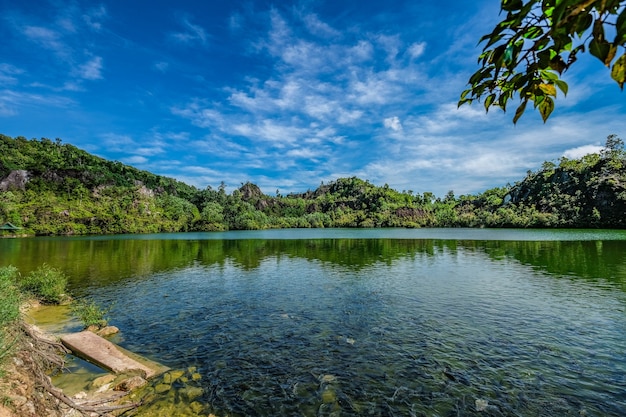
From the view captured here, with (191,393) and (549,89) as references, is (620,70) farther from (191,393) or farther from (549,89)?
(191,393)

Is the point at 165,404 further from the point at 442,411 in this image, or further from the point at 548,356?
the point at 548,356

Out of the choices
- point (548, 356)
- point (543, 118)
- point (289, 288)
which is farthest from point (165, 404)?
point (289, 288)

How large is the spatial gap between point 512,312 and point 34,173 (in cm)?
22348

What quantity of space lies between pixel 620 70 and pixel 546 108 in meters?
0.92

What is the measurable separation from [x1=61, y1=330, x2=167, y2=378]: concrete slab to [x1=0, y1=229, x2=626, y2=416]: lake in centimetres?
79

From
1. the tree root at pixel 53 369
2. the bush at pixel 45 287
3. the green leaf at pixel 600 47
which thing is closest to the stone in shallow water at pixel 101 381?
the tree root at pixel 53 369

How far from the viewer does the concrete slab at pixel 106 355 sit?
43.8ft

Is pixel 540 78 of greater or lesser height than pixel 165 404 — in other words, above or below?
above

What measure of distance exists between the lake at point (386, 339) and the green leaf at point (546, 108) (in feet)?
35.5

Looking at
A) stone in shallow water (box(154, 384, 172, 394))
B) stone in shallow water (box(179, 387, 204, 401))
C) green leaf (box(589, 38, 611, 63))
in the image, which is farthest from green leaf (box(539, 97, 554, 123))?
stone in shallow water (box(154, 384, 172, 394))

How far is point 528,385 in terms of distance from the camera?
12.0m

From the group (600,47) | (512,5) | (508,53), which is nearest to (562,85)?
(508,53)

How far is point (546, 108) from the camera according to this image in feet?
9.91

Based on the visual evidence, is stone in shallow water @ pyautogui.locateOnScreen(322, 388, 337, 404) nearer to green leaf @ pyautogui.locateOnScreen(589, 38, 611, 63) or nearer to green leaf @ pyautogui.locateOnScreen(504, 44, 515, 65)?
green leaf @ pyautogui.locateOnScreen(504, 44, 515, 65)
